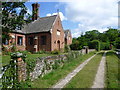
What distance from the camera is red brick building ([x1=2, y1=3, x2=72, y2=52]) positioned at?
22.7 meters

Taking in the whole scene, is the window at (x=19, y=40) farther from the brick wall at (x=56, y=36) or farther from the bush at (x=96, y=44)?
the bush at (x=96, y=44)

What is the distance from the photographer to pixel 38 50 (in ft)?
77.9

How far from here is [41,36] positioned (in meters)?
23.5

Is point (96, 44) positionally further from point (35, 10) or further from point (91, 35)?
point (91, 35)

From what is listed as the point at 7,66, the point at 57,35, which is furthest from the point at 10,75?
the point at 57,35

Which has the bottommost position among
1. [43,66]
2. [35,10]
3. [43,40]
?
[43,66]

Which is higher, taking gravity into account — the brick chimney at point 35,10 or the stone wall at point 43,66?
the brick chimney at point 35,10

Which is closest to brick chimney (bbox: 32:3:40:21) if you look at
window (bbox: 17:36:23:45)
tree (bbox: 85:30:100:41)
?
window (bbox: 17:36:23:45)

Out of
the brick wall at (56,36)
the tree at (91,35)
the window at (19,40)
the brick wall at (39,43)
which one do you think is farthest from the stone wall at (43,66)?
the tree at (91,35)

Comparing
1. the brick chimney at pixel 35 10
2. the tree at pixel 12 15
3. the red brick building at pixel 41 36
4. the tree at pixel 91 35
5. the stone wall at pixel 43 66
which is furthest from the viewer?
the tree at pixel 91 35

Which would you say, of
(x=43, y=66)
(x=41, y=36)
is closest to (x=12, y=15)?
(x=43, y=66)

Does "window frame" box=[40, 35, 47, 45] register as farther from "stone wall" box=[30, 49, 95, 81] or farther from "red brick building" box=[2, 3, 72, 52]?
"stone wall" box=[30, 49, 95, 81]

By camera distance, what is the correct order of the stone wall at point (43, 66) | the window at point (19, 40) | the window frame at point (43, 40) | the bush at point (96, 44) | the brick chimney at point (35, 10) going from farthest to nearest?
the bush at point (96, 44) < the window frame at point (43, 40) < the window at point (19, 40) < the brick chimney at point (35, 10) < the stone wall at point (43, 66)

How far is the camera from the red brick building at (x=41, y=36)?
2267 cm
